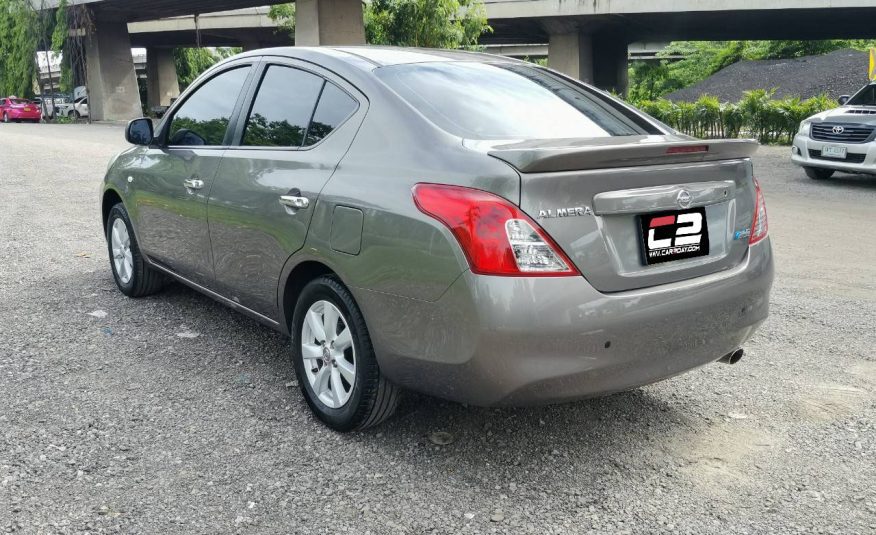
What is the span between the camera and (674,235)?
3146 mm

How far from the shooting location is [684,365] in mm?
3205

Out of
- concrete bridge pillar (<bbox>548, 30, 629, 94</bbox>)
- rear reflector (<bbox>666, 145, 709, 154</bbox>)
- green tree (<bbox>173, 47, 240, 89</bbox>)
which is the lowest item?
rear reflector (<bbox>666, 145, 709, 154</bbox>)

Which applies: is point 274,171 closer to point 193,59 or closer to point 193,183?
point 193,183

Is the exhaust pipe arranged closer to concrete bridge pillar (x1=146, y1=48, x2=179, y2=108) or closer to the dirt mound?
the dirt mound

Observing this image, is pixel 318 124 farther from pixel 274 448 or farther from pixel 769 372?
pixel 769 372

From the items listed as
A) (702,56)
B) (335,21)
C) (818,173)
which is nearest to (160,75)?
(702,56)

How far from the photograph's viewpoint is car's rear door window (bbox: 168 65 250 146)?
4449 millimetres

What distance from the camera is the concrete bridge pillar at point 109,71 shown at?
47312 millimetres

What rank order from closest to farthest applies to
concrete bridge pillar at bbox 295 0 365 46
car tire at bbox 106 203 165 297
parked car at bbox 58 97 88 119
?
car tire at bbox 106 203 165 297
concrete bridge pillar at bbox 295 0 365 46
parked car at bbox 58 97 88 119

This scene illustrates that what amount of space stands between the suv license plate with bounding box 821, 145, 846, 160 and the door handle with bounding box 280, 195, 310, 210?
11.8m

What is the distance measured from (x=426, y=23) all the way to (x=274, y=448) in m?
22.4

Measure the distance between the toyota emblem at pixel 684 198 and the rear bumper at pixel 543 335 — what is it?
0.98ft

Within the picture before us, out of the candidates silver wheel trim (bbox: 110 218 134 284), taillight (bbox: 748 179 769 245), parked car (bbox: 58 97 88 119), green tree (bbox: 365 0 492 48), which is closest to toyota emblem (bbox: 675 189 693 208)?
taillight (bbox: 748 179 769 245)

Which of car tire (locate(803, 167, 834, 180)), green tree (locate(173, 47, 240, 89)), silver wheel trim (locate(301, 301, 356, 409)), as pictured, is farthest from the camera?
green tree (locate(173, 47, 240, 89))
